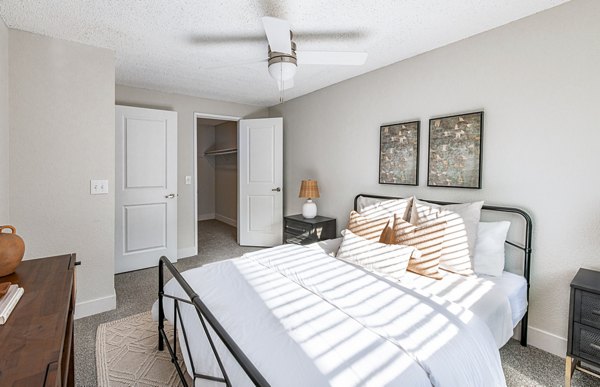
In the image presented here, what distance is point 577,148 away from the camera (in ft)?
6.43

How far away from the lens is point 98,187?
8.89 feet

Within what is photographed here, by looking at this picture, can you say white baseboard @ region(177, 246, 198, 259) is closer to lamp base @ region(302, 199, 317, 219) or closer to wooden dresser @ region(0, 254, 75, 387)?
lamp base @ region(302, 199, 317, 219)

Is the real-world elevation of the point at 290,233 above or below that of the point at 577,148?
below

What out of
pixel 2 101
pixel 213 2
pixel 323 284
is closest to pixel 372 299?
pixel 323 284

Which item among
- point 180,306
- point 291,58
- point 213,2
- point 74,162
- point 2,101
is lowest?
point 180,306

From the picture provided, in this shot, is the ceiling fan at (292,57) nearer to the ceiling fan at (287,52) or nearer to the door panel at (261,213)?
the ceiling fan at (287,52)

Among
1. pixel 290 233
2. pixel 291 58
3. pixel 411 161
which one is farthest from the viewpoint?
Answer: pixel 290 233

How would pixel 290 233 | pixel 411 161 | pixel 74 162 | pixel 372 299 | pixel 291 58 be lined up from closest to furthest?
pixel 372 299 < pixel 291 58 < pixel 74 162 < pixel 411 161 < pixel 290 233

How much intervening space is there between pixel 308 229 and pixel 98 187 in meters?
2.28

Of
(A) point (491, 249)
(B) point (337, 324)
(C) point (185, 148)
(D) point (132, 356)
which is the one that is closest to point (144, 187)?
(C) point (185, 148)

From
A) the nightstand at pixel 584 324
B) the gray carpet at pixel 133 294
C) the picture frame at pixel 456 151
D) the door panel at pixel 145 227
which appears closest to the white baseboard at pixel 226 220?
the gray carpet at pixel 133 294

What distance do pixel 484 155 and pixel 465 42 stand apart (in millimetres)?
997

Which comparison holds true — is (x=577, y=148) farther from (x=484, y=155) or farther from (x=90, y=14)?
(x=90, y=14)

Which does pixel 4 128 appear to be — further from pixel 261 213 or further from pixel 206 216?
pixel 206 216
